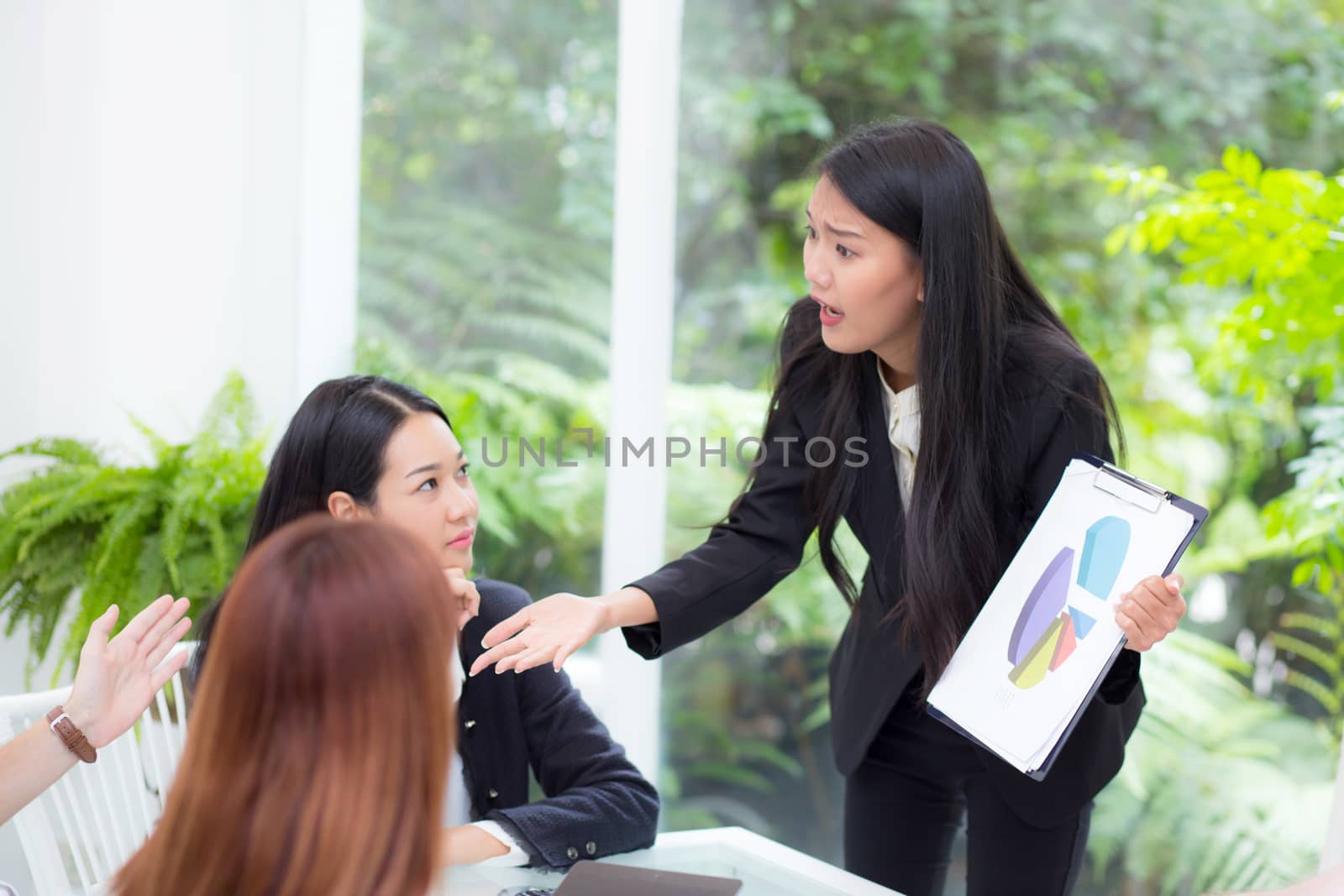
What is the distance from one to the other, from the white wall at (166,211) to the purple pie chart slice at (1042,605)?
201cm

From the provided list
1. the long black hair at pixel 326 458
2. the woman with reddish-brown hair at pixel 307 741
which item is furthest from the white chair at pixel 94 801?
the woman with reddish-brown hair at pixel 307 741

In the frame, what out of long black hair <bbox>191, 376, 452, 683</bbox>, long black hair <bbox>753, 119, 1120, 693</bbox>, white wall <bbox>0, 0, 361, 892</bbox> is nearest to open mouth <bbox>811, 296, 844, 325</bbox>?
long black hair <bbox>753, 119, 1120, 693</bbox>

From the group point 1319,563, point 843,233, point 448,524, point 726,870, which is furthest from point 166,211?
point 1319,563

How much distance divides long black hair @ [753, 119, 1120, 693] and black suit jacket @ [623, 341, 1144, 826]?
0.03 m

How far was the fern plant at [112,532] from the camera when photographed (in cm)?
226

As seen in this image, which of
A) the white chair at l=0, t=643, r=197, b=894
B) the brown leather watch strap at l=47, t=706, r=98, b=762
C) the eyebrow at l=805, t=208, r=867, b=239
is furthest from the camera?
the eyebrow at l=805, t=208, r=867, b=239

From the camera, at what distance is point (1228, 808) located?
2.71 meters

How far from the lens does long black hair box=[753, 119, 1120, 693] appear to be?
1612 mm

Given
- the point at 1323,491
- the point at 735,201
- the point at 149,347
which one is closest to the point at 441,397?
the point at 149,347

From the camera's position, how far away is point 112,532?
2.24 m

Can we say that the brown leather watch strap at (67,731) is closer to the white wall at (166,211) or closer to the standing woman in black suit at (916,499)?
the standing woman in black suit at (916,499)

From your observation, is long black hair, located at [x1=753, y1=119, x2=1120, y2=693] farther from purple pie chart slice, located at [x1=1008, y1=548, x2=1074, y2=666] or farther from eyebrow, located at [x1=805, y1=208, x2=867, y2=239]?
purple pie chart slice, located at [x1=1008, y1=548, x2=1074, y2=666]

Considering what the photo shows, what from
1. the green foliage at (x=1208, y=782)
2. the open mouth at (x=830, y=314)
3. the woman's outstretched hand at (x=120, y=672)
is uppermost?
the open mouth at (x=830, y=314)

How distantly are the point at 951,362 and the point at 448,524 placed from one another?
2.48 ft
